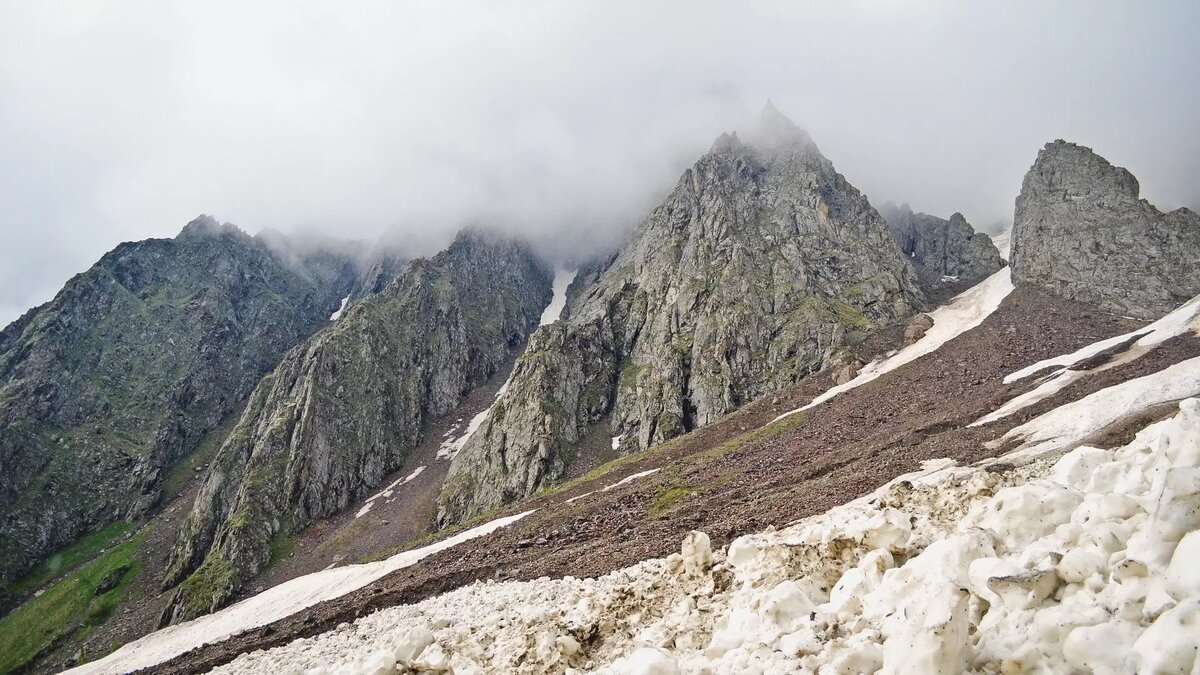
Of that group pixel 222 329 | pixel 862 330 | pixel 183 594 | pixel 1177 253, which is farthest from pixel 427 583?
pixel 222 329

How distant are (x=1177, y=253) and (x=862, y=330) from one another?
49.9 meters

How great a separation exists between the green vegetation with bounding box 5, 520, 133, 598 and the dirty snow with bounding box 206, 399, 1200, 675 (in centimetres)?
12015

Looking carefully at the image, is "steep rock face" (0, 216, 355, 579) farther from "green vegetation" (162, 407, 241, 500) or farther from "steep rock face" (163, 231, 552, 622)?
"steep rock face" (163, 231, 552, 622)

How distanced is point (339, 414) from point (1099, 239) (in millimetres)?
140077

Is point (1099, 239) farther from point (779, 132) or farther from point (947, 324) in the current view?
point (779, 132)

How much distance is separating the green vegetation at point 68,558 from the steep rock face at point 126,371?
80.1 inches

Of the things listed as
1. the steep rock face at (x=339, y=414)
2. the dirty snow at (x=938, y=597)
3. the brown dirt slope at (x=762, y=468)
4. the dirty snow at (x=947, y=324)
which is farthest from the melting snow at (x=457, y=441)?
the dirty snow at (x=938, y=597)

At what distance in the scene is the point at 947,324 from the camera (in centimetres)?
8631

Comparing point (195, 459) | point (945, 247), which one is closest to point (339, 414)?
point (195, 459)

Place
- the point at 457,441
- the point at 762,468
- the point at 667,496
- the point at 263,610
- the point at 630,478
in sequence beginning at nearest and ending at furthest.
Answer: the point at 667,496 → the point at 762,468 → the point at 263,610 → the point at 630,478 → the point at 457,441

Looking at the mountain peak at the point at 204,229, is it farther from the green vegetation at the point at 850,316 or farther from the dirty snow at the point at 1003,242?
the dirty snow at the point at 1003,242

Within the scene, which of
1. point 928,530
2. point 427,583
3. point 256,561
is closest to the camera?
point 928,530

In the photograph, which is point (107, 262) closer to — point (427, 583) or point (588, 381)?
point (588, 381)

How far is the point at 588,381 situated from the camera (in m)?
105
